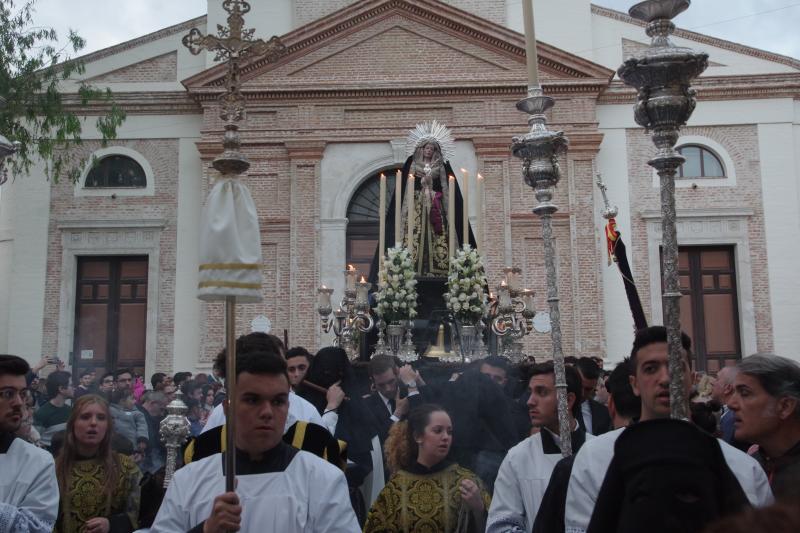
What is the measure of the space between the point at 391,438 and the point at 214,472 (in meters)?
1.98

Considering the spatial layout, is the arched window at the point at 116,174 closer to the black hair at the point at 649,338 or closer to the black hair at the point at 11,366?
the black hair at the point at 11,366

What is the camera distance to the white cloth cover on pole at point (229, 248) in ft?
12.5

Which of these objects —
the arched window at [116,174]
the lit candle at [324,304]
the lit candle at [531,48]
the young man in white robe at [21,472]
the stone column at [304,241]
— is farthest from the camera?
the arched window at [116,174]

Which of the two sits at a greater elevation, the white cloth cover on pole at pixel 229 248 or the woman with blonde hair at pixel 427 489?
the white cloth cover on pole at pixel 229 248

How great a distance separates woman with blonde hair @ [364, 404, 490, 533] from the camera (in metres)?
5.06

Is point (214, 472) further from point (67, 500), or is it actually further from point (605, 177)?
point (605, 177)

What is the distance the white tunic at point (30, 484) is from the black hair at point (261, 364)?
1.46 meters

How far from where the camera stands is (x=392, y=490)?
5133 mm

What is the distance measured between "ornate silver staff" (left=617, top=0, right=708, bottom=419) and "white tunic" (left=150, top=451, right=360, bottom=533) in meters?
1.54

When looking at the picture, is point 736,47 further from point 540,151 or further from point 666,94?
point 666,94

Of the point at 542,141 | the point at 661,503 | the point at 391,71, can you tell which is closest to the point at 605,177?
the point at 391,71

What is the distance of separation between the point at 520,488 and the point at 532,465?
0.15m

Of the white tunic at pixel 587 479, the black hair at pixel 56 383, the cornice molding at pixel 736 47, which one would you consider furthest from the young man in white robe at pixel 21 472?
the cornice molding at pixel 736 47

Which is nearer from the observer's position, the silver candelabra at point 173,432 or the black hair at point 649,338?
the black hair at point 649,338
